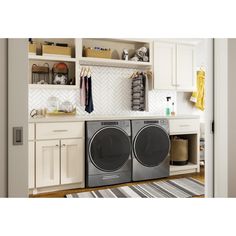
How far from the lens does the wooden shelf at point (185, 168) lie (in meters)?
3.82

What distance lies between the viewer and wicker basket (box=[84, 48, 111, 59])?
351 centimetres

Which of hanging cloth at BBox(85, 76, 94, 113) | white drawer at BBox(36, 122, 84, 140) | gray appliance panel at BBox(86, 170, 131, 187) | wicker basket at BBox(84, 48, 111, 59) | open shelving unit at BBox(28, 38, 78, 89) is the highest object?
wicker basket at BBox(84, 48, 111, 59)

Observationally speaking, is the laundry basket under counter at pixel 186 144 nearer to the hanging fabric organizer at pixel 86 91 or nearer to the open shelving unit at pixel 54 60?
the hanging fabric organizer at pixel 86 91

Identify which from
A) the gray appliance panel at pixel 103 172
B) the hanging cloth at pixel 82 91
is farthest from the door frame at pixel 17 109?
the hanging cloth at pixel 82 91

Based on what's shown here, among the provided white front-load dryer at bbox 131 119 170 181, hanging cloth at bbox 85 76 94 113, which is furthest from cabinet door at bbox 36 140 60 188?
white front-load dryer at bbox 131 119 170 181

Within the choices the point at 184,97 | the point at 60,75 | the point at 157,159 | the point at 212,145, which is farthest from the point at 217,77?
the point at 184,97

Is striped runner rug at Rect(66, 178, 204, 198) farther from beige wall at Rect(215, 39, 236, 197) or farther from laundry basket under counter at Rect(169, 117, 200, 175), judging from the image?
beige wall at Rect(215, 39, 236, 197)

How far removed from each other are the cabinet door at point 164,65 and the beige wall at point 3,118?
3201 mm

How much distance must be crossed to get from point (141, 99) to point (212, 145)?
2496 millimetres

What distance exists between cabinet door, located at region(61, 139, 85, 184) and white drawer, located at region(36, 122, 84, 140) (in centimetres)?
8

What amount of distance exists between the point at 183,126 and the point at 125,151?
1135 millimetres

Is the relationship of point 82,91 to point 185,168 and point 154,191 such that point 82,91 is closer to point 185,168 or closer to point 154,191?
point 154,191

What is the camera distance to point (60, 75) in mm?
3535
